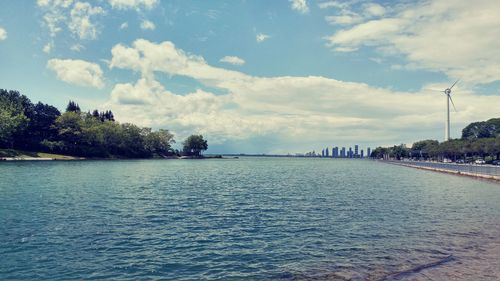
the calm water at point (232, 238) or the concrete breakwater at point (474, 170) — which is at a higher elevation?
the concrete breakwater at point (474, 170)

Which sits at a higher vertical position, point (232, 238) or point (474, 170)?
point (474, 170)

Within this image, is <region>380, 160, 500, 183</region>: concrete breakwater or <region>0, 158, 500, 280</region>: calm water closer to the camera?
<region>0, 158, 500, 280</region>: calm water

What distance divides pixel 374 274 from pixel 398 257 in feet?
15.9

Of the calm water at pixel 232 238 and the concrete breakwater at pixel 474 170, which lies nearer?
the calm water at pixel 232 238

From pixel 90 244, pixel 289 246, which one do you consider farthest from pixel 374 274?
pixel 90 244

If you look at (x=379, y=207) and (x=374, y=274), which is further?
(x=379, y=207)

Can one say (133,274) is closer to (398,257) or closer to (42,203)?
(398,257)

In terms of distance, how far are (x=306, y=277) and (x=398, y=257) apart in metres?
8.46

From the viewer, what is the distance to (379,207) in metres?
49.3

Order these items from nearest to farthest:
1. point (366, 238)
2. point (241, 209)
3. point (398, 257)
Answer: point (398, 257) < point (366, 238) < point (241, 209)

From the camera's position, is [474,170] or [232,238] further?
[474,170]

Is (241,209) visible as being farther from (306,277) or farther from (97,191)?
(97,191)

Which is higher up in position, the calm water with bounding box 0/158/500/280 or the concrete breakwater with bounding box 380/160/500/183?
the concrete breakwater with bounding box 380/160/500/183

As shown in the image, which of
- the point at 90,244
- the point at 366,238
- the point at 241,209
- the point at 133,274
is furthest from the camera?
the point at 241,209
